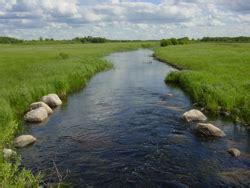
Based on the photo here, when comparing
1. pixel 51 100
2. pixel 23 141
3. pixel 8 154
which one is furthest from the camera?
pixel 51 100

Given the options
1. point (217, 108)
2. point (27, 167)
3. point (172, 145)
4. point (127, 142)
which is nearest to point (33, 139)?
point (27, 167)

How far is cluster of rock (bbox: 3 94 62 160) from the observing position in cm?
1630

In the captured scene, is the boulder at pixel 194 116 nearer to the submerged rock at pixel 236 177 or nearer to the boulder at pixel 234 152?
the boulder at pixel 234 152

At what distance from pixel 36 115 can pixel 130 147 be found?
8.08 m

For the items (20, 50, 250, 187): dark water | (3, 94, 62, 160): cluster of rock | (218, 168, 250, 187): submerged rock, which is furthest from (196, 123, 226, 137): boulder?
(3, 94, 62, 160): cluster of rock

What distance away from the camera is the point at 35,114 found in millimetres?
22234

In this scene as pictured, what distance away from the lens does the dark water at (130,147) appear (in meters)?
13.5

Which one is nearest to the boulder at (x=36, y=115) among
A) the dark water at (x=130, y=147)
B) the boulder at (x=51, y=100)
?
the dark water at (x=130, y=147)

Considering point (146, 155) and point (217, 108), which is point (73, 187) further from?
point (217, 108)

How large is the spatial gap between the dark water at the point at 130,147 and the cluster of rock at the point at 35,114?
1.83 ft

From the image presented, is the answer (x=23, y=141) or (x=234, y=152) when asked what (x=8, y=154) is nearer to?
(x=23, y=141)

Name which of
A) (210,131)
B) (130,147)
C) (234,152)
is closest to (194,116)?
(210,131)

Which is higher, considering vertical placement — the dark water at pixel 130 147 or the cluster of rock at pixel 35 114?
the cluster of rock at pixel 35 114

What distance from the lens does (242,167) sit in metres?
14.3
